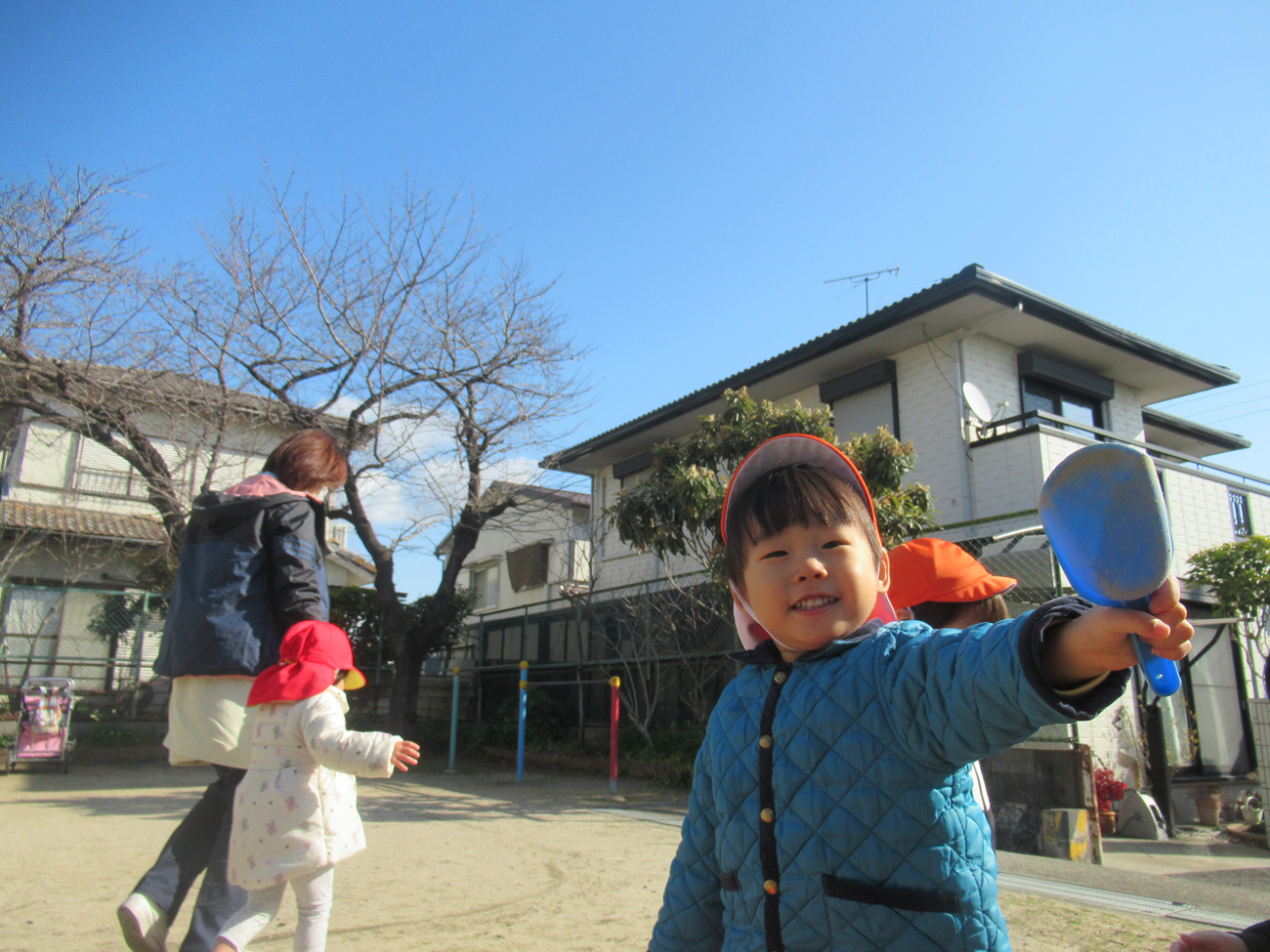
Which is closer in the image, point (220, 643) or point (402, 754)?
point (402, 754)

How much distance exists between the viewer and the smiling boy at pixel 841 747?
1131 mm

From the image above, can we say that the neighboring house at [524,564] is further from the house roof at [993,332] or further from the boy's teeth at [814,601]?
the boy's teeth at [814,601]

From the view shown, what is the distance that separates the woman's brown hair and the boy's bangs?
1.86m

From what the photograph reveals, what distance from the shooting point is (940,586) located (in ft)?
8.00

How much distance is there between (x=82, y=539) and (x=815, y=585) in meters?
16.9

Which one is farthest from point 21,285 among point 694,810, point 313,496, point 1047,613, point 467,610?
point 1047,613

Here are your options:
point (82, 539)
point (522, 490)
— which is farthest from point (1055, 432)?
point (82, 539)

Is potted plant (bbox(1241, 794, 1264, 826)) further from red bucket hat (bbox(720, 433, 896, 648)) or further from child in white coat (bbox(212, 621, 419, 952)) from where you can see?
child in white coat (bbox(212, 621, 419, 952))

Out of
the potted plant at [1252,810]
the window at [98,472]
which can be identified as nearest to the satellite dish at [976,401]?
the potted plant at [1252,810]

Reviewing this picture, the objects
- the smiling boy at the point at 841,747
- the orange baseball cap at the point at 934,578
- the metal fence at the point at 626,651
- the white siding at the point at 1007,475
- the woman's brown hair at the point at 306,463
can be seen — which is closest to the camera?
the smiling boy at the point at 841,747

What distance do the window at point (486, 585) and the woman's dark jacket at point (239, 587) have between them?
63.5ft

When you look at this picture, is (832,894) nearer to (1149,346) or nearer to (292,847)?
(292,847)

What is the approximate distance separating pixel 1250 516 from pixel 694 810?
10.7m

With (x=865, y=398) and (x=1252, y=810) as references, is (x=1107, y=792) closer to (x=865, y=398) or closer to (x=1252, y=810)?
(x=1252, y=810)
